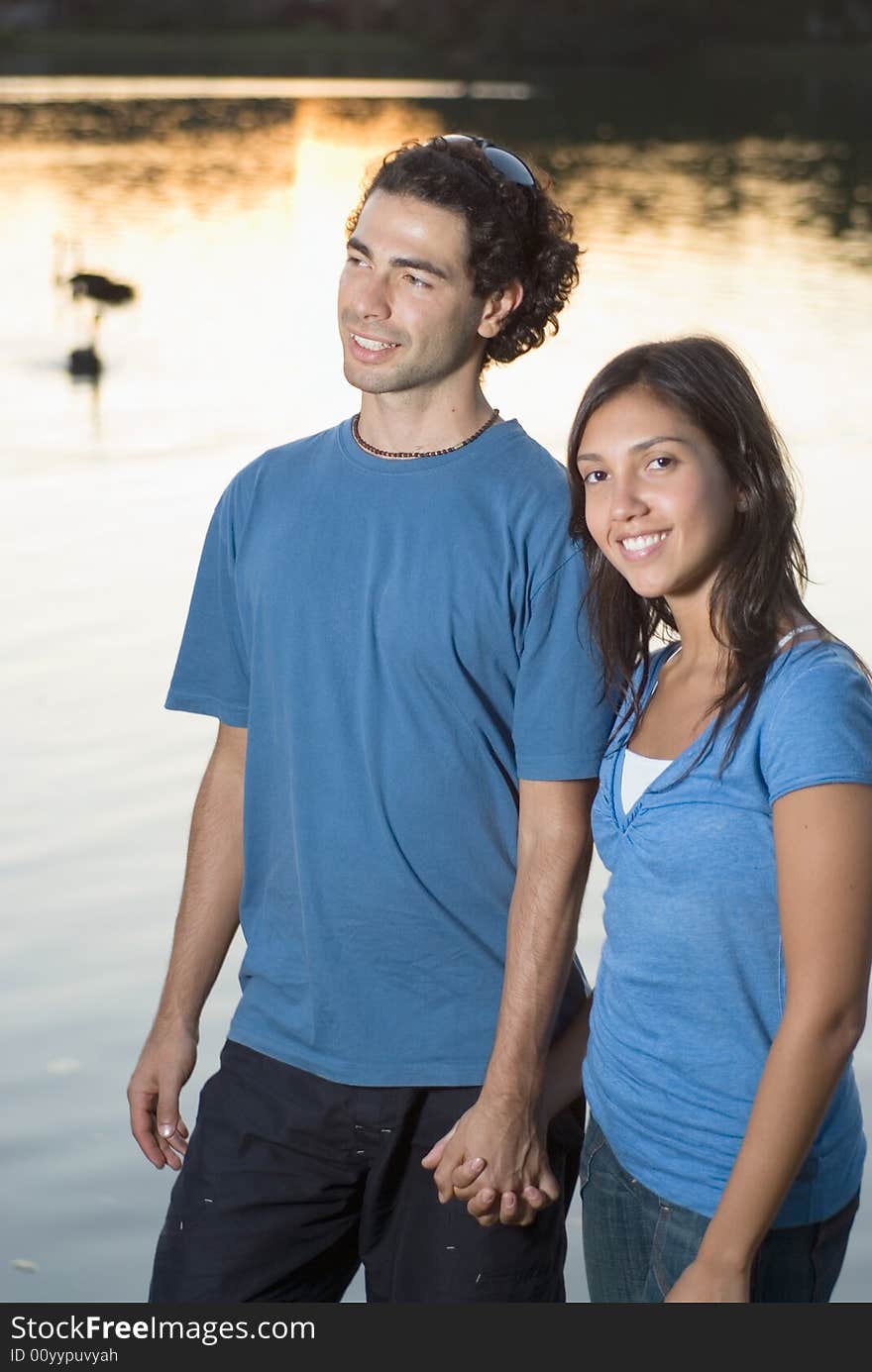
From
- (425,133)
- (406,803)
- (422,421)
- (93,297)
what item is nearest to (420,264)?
(422,421)

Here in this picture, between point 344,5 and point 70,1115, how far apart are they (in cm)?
6397

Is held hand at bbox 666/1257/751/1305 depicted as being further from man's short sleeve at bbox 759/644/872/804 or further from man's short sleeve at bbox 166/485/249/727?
man's short sleeve at bbox 166/485/249/727

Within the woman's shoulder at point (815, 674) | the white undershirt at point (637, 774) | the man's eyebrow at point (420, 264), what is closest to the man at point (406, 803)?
the man's eyebrow at point (420, 264)

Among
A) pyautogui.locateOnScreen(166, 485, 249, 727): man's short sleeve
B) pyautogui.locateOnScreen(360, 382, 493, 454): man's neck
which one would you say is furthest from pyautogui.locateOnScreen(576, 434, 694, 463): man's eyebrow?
pyautogui.locateOnScreen(166, 485, 249, 727): man's short sleeve

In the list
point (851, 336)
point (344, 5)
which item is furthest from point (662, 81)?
point (851, 336)

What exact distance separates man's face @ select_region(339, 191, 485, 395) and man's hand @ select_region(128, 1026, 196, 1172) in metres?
0.83

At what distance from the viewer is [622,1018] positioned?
2039 mm

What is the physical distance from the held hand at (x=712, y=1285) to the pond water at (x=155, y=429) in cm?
170

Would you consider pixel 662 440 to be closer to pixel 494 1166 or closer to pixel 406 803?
pixel 406 803

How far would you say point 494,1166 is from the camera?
2.26 metres

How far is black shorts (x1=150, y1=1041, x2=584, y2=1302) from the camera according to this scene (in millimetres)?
2330

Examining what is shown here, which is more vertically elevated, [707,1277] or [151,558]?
[707,1277]

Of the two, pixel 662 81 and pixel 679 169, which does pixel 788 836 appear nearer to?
pixel 679 169

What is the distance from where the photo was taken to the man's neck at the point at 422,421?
7.88 feet
